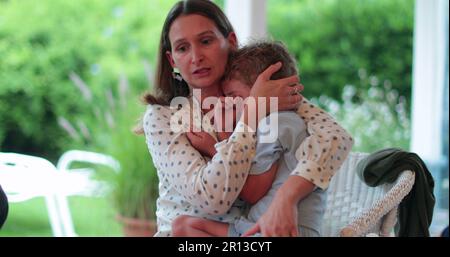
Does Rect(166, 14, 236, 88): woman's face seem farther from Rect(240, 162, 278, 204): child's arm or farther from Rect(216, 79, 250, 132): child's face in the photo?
Rect(240, 162, 278, 204): child's arm

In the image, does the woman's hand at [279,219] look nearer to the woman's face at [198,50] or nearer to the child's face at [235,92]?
the child's face at [235,92]

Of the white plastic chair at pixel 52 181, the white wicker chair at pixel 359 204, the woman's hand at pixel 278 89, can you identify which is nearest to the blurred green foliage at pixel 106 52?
the white plastic chair at pixel 52 181

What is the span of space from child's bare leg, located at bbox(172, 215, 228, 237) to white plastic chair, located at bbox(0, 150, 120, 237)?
107 centimetres

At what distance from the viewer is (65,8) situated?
4.95 metres

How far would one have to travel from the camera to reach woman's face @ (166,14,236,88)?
156 cm

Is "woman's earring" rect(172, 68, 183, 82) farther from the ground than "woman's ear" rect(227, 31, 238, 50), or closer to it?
closer to it

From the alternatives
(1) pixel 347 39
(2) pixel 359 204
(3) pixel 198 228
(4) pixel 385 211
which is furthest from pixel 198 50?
(1) pixel 347 39

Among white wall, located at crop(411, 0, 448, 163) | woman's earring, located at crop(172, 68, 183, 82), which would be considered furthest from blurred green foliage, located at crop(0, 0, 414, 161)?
woman's earring, located at crop(172, 68, 183, 82)

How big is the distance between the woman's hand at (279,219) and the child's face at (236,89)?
289 millimetres

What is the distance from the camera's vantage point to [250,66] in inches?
61.4

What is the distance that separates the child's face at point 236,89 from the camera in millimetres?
1548

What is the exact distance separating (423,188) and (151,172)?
1.70m
